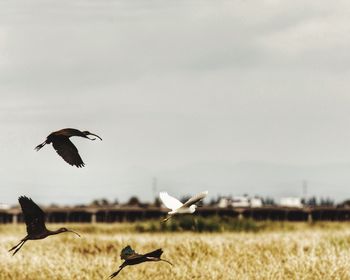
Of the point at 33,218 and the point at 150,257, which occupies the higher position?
the point at 33,218

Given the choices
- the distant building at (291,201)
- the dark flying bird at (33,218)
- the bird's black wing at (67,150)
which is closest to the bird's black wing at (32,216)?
the dark flying bird at (33,218)

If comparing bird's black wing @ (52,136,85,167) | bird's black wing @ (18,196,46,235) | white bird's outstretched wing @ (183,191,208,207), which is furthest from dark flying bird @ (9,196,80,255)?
white bird's outstretched wing @ (183,191,208,207)

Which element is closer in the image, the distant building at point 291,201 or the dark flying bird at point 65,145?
the dark flying bird at point 65,145

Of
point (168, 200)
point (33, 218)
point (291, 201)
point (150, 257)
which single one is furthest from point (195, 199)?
point (291, 201)

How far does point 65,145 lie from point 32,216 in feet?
0.94

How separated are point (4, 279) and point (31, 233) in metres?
5.90

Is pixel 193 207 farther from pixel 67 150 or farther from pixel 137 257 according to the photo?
pixel 67 150

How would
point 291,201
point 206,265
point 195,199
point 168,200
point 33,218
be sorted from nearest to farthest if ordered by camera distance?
point 195,199 → point 33,218 → point 168,200 → point 206,265 → point 291,201

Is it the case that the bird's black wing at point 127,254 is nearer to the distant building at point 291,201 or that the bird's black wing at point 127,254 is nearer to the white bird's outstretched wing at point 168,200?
the white bird's outstretched wing at point 168,200

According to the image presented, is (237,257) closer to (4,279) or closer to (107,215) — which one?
(4,279)

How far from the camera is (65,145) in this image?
2.79 m

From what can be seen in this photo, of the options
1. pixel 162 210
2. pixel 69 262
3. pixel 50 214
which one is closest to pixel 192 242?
pixel 69 262

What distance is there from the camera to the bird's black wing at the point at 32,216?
2.66 m

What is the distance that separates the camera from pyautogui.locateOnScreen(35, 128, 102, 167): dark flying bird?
2658 mm
